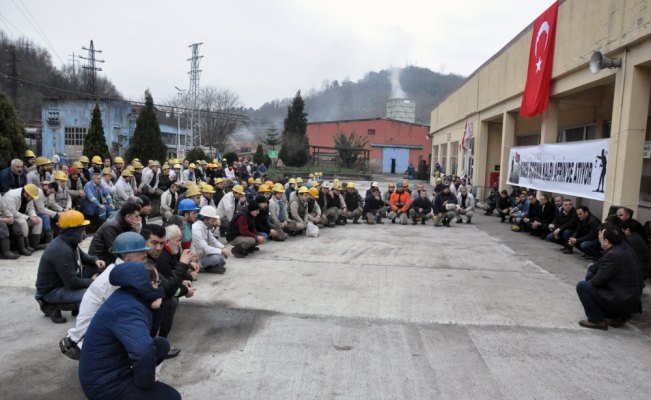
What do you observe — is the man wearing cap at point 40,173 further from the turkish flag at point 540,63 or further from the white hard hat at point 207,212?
the turkish flag at point 540,63

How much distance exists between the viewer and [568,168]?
36.6ft

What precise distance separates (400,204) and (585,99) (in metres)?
6.65

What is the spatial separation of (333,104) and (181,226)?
114 meters

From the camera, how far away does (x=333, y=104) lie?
118 meters

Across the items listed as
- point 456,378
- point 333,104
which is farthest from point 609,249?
point 333,104

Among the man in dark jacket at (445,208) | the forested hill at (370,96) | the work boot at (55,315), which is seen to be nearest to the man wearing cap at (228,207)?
the work boot at (55,315)

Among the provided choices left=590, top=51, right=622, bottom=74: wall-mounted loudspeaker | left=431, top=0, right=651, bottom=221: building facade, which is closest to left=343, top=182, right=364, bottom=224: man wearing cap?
left=431, top=0, right=651, bottom=221: building facade

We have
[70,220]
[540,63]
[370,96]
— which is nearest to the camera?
[70,220]

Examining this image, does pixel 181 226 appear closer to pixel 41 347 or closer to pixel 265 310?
pixel 265 310

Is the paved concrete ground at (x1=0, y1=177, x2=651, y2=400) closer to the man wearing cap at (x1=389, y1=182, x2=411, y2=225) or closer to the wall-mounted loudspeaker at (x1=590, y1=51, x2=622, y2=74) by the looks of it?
the wall-mounted loudspeaker at (x1=590, y1=51, x2=622, y2=74)

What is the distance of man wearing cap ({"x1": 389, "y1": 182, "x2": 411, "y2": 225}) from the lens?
1545 cm

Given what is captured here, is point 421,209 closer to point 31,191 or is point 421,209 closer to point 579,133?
point 579,133

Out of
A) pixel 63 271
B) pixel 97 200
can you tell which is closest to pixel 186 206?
pixel 63 271

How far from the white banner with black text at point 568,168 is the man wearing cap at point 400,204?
3657 mm
